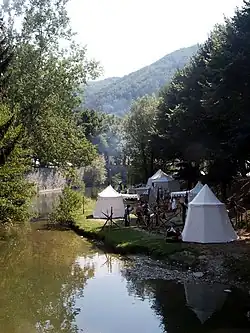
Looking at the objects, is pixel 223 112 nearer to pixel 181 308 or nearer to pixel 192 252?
pixel 192 252

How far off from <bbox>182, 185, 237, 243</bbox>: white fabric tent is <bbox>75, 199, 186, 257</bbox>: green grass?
0.89m

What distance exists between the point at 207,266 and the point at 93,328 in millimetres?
6629

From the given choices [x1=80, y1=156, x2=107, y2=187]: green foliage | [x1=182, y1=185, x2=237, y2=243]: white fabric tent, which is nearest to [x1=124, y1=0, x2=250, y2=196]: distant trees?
[x1=182, y1=185, x2=237, y2=243]: white fabric tent

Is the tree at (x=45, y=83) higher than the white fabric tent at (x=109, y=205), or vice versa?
the tree at (x=45, y=83)

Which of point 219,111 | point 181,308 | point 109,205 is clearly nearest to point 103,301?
point 181,308

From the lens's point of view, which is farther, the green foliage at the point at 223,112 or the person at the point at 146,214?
the person at the point at 146,214

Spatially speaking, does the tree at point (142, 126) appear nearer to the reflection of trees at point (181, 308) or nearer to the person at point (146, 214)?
the person at point (146, 214)

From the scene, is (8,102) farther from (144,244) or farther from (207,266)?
(207,266)

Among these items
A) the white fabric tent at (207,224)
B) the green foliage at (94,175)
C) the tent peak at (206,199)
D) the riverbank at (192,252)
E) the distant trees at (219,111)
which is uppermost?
the distant trees at (219,111)

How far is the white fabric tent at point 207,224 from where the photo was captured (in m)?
20.8

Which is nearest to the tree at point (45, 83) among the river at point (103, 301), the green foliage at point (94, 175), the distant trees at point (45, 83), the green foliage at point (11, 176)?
the distant trees at point (45, 83)

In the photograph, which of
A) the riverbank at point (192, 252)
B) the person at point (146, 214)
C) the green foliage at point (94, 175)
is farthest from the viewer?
the green foliage at point (94, 175)

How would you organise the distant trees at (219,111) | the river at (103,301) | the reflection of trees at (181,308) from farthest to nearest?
the distant trees at (219,111) → the river at (103,301) → the reflection of trees at (181,308)

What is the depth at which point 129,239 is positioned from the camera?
23.2m
